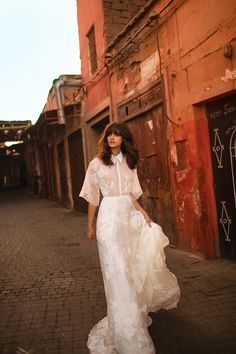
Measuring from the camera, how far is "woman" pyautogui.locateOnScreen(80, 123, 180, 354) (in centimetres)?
311

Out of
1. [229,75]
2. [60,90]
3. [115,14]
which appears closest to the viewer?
[229,75]

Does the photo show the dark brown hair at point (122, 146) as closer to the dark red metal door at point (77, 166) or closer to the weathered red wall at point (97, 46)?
the weathered red wall at point (97, 46)

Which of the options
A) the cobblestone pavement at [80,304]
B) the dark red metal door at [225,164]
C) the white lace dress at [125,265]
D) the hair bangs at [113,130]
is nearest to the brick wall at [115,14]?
the dark red metal door at [225,164]

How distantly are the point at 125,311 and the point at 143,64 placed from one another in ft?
19.0

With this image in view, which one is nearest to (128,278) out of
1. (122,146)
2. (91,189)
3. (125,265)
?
(125,265)

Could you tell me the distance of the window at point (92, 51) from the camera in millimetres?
Result: 11487

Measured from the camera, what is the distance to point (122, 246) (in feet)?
10.7

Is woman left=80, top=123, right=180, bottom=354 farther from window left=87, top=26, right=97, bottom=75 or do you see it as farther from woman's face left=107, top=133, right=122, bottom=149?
window left=87, top=26, right=97, bottom=75

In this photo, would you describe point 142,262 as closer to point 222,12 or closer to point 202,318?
point 202,318

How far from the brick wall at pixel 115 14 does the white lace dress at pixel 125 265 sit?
7363mm

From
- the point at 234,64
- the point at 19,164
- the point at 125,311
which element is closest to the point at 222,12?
the point at 234,64

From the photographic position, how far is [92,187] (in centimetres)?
358

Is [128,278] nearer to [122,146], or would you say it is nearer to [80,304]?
[122,146]

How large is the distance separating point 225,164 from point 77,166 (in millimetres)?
8883
